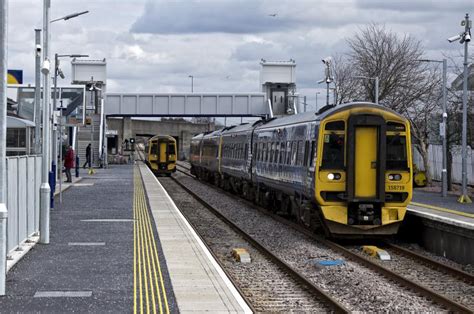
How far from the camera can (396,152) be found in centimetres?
1814

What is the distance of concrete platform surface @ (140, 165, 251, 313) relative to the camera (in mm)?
10133

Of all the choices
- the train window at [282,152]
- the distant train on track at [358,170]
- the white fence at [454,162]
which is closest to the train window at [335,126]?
the distant train on track at [358,170]

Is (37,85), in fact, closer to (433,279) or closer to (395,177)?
(395,177)

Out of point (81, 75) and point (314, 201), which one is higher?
point (81, 75)

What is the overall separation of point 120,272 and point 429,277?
16.8 feet

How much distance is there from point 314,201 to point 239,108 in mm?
56250

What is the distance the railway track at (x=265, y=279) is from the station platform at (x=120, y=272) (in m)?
0.55

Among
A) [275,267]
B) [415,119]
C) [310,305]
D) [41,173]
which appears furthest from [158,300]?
[415,119]

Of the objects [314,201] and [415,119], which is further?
[415,119]

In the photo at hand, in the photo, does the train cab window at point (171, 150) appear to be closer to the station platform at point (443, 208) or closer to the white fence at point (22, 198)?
the station platform at point (443, 208)

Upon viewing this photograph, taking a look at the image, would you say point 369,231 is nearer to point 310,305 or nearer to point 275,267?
point 275,267

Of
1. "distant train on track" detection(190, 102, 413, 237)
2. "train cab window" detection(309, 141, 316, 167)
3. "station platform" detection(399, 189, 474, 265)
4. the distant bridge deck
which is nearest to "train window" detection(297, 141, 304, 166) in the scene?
"distant train on track" detection(190, 102, 413, 237)

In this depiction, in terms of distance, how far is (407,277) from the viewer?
1416 centimetres

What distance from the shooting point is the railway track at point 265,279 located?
11383 millimetres
